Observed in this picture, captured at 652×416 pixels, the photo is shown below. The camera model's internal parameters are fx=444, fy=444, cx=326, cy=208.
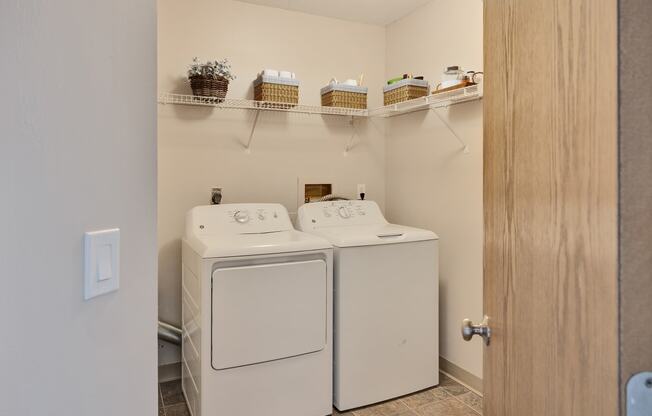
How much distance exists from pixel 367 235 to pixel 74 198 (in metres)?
1.83

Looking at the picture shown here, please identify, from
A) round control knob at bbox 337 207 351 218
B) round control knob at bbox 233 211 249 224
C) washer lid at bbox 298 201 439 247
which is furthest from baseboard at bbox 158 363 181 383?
round control knob at bbox 337 207 351 218

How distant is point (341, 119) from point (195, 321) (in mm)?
1723

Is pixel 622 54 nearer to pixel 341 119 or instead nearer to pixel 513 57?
pixel 513 57

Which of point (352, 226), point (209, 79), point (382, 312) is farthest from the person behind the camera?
point (352, 226)

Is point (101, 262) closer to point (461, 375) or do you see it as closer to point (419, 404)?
point (419, 404)

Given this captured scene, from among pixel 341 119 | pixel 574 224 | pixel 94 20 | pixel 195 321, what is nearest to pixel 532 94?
pixel 574 224

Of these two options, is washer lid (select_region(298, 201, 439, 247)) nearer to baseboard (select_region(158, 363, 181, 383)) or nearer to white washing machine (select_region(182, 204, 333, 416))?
white washing machine (select_region(182, 204, 333, 416))

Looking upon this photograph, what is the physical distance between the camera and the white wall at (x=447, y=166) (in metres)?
2.53

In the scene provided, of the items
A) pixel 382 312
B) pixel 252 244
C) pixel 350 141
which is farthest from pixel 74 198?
pixel 350 141

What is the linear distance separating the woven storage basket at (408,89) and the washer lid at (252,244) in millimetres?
1067

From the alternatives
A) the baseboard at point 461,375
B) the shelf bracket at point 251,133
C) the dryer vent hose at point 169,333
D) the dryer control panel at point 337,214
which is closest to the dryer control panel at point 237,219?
the dryer control panel at point 337,214

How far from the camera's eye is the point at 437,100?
8.27 feet

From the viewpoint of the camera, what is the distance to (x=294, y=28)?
2.96 metres

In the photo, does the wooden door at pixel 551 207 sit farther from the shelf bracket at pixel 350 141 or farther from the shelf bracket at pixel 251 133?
the shelf bracket at pixel 350 141
